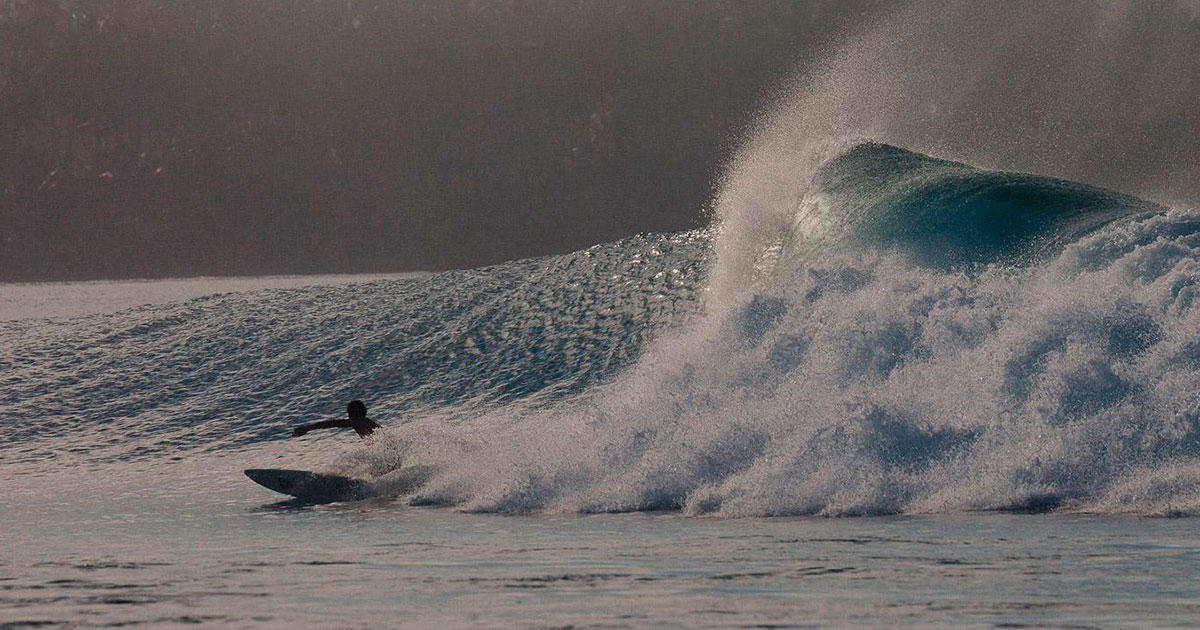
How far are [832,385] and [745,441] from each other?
131 centimetres

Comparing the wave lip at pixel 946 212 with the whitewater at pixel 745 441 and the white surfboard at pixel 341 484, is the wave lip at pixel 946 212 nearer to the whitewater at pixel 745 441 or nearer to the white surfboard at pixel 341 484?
the whitewater at pixel 745 441

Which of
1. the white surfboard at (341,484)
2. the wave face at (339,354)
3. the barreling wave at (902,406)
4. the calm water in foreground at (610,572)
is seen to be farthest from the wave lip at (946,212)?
the calm water in foreground at (610,572)

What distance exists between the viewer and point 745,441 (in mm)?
13711

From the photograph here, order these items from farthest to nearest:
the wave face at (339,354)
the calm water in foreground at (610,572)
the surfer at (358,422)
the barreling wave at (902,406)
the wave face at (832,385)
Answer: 1. the wave face at (339,354)
2. the surfer at (358,422)
3. the wave face at (832,385)
4. the barreling wave at (902,406)
5. the calm water in foreground at (610,572)

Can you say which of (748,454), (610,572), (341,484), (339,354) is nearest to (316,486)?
(341,484)

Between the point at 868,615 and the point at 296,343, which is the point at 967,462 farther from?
the point at 296,343

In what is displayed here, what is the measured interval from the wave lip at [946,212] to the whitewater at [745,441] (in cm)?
8

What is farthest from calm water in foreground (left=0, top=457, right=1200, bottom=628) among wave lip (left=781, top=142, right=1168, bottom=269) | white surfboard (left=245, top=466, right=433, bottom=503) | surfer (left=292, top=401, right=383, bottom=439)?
wave lip (left=781, top=142, right=1168, bottom=269)

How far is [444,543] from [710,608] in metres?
3.94

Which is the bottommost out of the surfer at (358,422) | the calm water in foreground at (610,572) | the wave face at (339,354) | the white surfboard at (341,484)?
the calm water in foreground at (610,572)

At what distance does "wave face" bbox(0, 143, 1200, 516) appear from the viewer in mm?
12438

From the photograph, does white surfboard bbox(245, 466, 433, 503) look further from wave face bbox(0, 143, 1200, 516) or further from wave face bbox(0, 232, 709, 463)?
wave face bbox(0, 232, 709, 463)

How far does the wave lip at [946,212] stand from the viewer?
739 inches

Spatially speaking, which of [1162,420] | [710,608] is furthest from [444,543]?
[1162,420]
